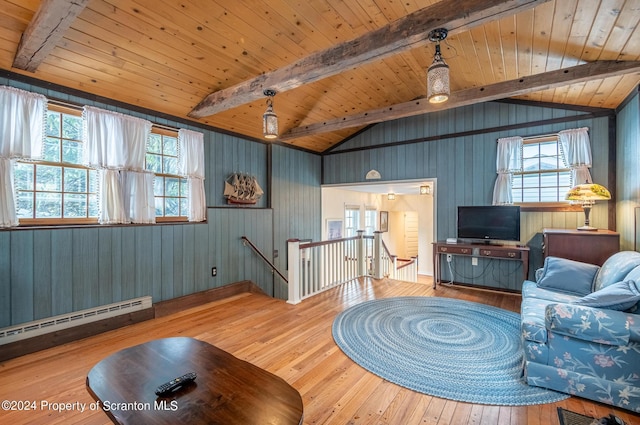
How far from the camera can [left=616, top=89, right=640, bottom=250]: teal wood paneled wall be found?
3.24m

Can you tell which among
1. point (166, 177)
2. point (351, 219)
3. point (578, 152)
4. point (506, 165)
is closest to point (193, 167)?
point (166, 177)

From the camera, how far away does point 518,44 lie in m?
3.12

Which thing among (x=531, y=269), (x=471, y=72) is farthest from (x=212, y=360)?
(x=531, y=269)

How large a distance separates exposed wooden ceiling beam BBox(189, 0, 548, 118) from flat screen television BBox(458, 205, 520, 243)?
341cm

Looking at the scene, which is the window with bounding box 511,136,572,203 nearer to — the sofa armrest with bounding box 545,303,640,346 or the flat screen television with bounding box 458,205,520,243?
the flat screen television with bounding box 458,205,520,243

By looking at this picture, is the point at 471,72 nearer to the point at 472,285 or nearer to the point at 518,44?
the point at 518,44

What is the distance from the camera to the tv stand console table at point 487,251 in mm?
4355

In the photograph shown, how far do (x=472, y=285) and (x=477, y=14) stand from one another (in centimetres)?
439

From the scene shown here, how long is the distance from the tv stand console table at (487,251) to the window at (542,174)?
85 centimetres

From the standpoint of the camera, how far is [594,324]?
2049 millimetres

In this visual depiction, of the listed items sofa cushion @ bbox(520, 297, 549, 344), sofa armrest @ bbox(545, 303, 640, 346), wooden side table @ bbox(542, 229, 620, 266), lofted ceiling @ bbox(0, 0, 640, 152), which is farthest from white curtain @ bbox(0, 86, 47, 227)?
wooden side table @ bbox(542, 229, 620, 266)

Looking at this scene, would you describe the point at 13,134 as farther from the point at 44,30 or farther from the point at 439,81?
the point at 439,81

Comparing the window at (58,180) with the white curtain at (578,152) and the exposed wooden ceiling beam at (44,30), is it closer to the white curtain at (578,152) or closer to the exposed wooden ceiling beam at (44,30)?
the exposed wooden ceiling beam at (44,30)

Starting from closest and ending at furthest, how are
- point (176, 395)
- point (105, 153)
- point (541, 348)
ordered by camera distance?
point (176, 395) < point (541, 348) < point (105, 153)
